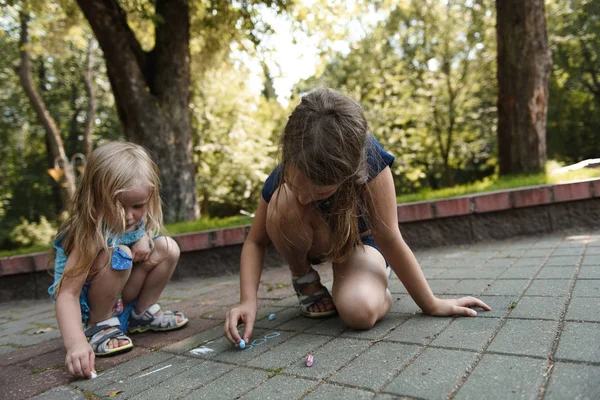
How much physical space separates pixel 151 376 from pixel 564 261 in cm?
250

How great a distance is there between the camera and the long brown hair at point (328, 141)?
59.5 inches

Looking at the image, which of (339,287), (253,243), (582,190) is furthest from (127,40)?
(582,190)

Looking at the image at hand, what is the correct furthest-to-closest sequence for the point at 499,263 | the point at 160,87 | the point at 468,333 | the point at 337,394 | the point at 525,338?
the point at 160,87
the point at 499,263
the point at 468,333
the point at 525,338
the point at 337,394

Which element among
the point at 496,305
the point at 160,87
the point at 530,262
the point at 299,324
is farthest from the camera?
the point at 160,87

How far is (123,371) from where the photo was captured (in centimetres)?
174

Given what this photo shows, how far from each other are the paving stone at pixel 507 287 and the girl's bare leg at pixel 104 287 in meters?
1.84

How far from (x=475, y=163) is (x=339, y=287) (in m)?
21.0

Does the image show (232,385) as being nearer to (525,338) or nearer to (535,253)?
(525,338)

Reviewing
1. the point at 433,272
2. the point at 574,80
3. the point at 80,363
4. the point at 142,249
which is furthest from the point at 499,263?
the point at 574,80

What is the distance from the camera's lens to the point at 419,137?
17094 mm

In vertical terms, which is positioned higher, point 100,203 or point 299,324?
point 100,203

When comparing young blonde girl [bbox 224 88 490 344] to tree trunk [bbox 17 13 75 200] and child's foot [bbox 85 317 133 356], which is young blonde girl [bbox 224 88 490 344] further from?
tree trunk [bbox 17 13 75 200]

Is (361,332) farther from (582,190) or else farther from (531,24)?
(531,24)

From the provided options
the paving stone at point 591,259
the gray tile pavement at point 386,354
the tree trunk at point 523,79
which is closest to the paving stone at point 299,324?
the gray tile pavement at point 386,354
